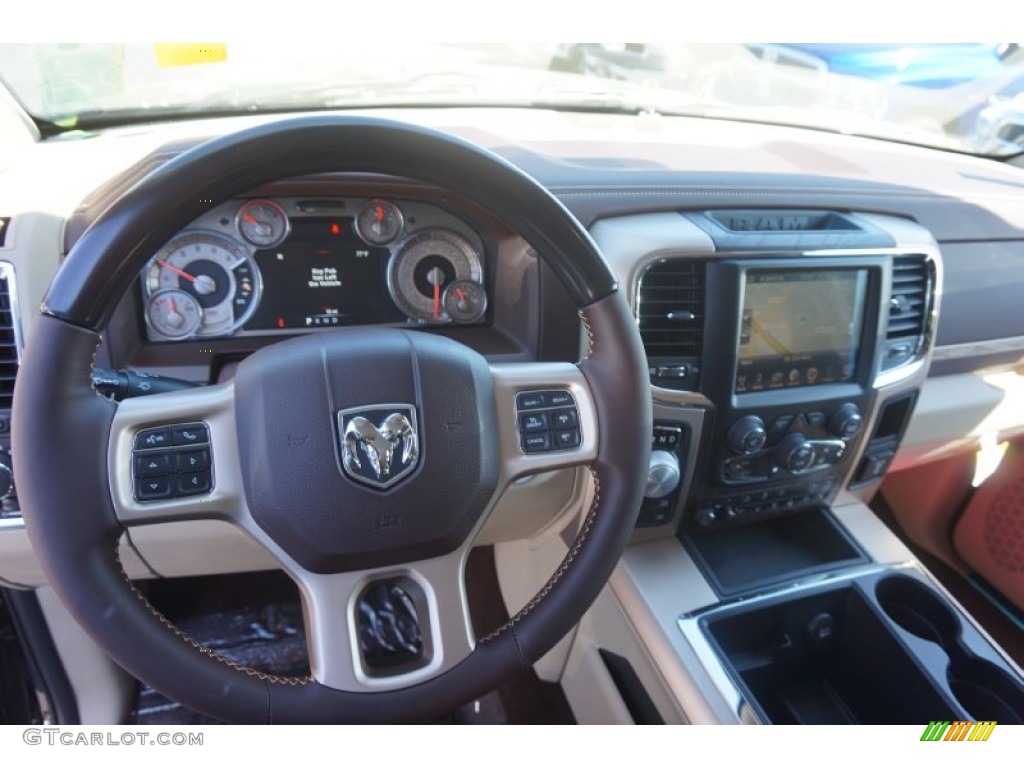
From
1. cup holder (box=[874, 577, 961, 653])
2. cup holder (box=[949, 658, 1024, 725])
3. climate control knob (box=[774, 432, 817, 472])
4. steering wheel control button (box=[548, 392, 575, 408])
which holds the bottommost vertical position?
cup holder (box=[949, 658, 1024, 725])

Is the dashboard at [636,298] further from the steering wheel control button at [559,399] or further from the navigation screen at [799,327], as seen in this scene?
the steering wheel control button at [559,399]

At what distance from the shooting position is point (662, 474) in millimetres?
1392

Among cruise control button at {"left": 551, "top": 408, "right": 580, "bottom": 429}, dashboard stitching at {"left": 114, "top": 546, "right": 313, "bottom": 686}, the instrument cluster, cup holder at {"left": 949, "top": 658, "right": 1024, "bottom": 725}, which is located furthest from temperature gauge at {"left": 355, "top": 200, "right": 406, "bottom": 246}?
cup holder at {"left": 949, "top": 658, "right": 1024, "bottom": 725}

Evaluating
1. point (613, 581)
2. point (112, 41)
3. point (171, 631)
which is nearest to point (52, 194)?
point (112, 41)

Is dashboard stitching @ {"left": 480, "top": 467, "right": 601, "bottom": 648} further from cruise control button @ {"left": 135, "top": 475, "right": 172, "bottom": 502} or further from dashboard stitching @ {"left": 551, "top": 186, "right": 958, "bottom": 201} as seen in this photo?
dashboard stitching @ {"left": 551, "top": 186, "right": 958, "bottom": 201}

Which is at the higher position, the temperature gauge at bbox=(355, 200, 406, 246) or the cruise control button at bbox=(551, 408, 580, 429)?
the temperature gauge at bbox=(355, 200, 406, 246)

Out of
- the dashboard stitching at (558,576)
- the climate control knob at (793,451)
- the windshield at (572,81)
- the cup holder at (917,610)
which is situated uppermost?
the windshield at (572,81)

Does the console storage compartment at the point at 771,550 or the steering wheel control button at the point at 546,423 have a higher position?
the steering wheel control button at the point at 546,423

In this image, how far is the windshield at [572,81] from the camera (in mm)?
1549

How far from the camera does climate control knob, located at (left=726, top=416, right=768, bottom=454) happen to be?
4.74 feet

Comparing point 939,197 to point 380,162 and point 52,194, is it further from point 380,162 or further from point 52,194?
point 52,194

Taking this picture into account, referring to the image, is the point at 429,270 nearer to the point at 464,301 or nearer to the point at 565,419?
the point at 464,301

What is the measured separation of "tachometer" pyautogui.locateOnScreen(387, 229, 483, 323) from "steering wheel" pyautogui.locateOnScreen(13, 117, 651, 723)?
451mm

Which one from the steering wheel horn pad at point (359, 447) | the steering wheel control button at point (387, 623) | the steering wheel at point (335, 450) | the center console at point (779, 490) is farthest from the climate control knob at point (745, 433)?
the steering wheel control button at point (387, 623)
